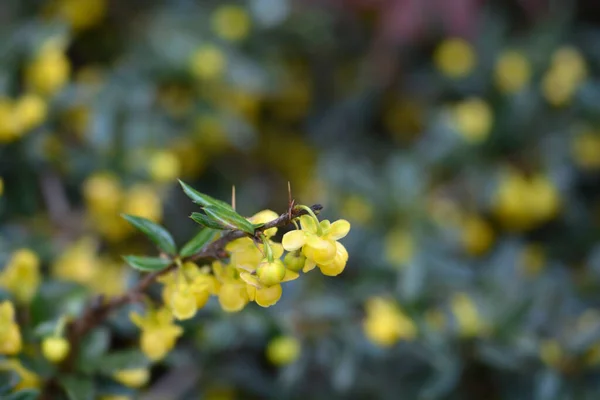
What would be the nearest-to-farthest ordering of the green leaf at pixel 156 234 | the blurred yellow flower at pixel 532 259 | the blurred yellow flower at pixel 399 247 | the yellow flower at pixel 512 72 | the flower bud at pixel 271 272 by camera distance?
the flower bud at pixel 271 272 < the green leaf at pixel 156 234 < the blurred yellow flower at pixel 399 247 < the blurred yellow flower at pixel 532 259 < the yellow flower at pixel 512 72

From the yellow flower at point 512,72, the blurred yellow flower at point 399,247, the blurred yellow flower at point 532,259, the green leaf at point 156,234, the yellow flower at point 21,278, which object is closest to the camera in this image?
the green leaf at point 156,234

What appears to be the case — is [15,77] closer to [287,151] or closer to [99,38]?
[99,38]

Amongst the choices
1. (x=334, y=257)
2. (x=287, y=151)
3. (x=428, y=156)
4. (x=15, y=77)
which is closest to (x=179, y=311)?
(x=334, y=257)

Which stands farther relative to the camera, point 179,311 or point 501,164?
point 501,164

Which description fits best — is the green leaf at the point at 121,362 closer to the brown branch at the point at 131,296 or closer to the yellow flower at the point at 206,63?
the brown branch at the point at 131,296

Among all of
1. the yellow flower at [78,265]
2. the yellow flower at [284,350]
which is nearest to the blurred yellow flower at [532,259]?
the yellow flower at [284,350]

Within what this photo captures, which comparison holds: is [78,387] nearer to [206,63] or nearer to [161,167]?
[161,167]

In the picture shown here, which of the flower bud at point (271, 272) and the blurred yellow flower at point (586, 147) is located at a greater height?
the blurred yellow flower at point (586, 147)
